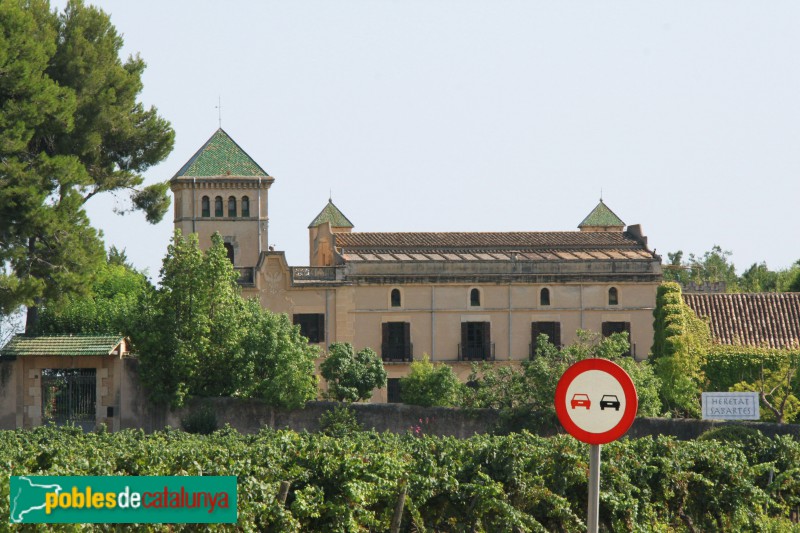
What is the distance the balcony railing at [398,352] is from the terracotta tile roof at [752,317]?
1117cm

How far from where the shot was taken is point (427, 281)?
56.7m

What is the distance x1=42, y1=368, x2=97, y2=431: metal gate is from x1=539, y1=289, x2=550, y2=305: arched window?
21041mm

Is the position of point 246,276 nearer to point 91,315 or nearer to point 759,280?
point 91,315

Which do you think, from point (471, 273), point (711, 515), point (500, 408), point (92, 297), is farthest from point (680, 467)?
point (471, 273)

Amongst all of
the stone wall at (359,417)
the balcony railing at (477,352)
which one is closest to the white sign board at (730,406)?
the stone wall at (359,417)

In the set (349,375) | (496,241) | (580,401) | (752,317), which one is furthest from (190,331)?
(580,401)

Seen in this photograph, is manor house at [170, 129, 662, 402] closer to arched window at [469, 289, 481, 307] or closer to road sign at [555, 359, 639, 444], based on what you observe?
arched window at [469, 289, 481, 307]

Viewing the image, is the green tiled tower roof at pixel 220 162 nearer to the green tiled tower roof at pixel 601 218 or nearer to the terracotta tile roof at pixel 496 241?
the terracotta tile roof at pixel 496 241

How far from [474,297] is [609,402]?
45.8m

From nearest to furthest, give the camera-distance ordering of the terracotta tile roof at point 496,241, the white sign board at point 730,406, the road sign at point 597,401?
the road sign at point 597,401, the white sign board at point 730,406, the terracotta tile roof at point 496,241

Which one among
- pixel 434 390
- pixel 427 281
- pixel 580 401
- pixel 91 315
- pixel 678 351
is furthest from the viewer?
pixel 427 281

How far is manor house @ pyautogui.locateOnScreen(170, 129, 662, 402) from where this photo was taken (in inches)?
2195

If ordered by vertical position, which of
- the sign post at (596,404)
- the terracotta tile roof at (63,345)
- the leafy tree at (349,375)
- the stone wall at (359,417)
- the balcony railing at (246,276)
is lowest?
the stone wall at (359,417)

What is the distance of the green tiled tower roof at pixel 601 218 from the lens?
73.8 m
